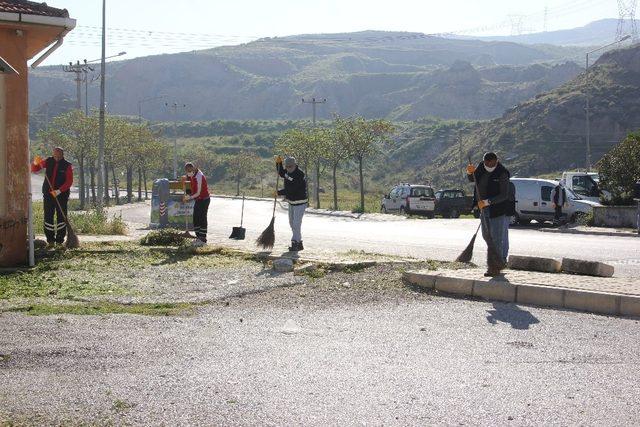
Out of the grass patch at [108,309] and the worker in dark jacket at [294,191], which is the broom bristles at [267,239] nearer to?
the worker in dark jacket at [294,191]

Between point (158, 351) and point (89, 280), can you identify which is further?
point (89, 280)

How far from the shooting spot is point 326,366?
21.7 feet

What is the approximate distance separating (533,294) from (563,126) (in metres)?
73.0

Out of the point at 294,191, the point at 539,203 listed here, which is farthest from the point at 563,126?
the point at 294,191

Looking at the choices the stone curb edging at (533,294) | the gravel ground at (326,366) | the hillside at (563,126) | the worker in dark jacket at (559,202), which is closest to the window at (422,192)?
the worker in dark jacket at (559,202)

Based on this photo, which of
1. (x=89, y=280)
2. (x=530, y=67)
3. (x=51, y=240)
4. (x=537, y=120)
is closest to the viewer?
(x=89, y=280)

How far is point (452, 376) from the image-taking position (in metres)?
6.29

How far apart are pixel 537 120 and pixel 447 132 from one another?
25513 mm

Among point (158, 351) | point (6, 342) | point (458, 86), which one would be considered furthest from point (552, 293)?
point (458, 86)

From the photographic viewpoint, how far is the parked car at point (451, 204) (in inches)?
1542

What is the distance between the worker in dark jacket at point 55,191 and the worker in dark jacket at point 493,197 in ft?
25.2

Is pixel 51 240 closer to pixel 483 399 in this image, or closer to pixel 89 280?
pixel 89 280

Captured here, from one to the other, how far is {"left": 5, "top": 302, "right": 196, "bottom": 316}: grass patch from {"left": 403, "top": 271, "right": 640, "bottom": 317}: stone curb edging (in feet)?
9.73

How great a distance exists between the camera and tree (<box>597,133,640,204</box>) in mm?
26797
